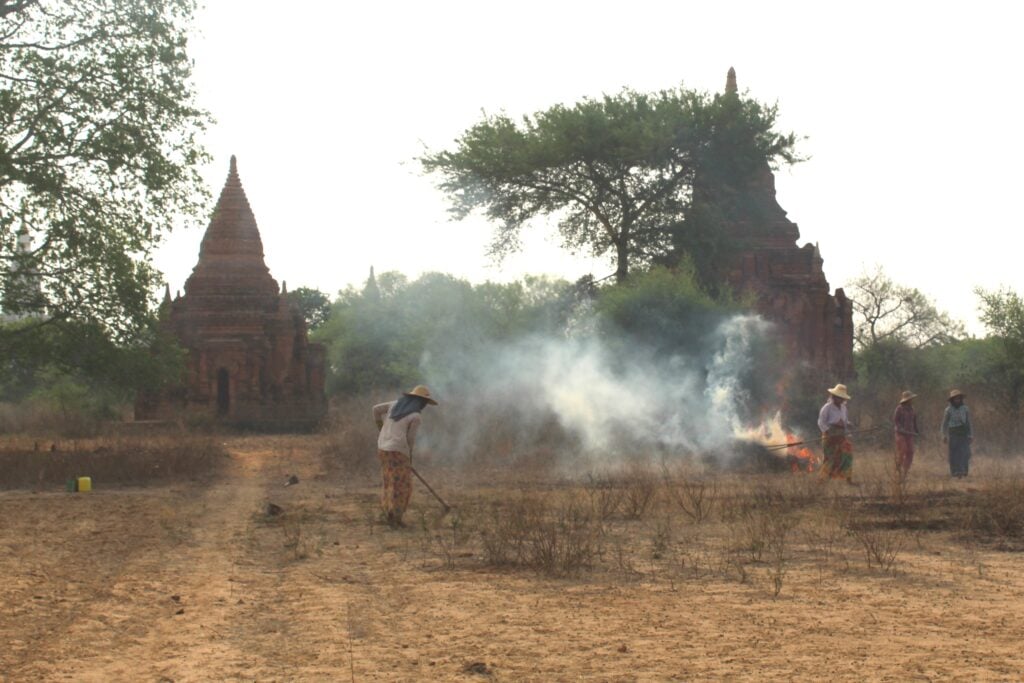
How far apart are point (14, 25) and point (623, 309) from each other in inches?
442

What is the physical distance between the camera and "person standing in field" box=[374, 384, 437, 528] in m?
12.0

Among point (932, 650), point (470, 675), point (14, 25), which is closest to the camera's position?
point (470, 675)

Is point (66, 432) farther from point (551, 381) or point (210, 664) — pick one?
point (210, 664)

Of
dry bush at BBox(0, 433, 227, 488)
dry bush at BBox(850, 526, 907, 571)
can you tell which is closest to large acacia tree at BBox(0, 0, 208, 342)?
dry bush at BBox(0, 433, 227, 488)

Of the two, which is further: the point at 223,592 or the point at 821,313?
the point at 821,313

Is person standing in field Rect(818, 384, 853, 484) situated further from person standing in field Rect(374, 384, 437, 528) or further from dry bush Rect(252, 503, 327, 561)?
dry bush Rect(252, 503, 327, 561)

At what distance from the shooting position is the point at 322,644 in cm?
662

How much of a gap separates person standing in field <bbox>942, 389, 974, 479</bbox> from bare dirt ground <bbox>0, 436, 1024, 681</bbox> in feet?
21.5

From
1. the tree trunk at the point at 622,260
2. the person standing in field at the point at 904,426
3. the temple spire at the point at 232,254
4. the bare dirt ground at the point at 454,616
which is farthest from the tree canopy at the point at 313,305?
the bare dirt ground at the point at 454,616

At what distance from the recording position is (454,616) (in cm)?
735

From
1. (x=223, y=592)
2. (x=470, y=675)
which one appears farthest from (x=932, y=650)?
(x=223, y=592)

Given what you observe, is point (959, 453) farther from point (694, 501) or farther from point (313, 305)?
point (313, 305)

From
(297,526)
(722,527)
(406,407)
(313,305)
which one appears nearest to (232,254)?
(406,407)

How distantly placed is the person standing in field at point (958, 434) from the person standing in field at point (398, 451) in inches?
299
